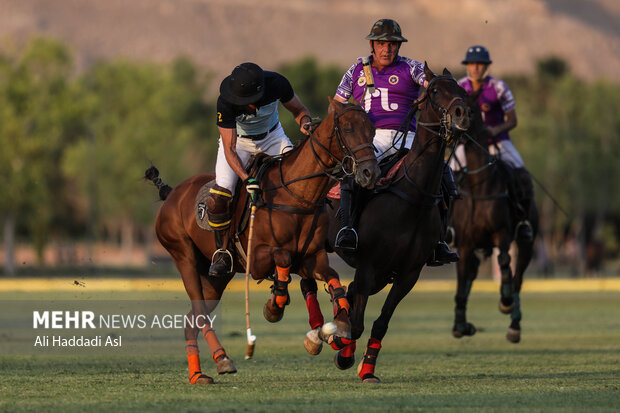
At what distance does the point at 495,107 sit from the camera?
55.4 feet

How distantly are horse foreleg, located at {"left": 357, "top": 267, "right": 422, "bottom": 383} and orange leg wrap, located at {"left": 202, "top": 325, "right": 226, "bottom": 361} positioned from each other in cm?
142

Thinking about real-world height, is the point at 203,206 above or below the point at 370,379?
above

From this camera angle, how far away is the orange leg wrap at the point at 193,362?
11.1 meters

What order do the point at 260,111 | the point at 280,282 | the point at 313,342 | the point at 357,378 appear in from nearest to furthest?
the point at 313,342 → the point at 280,282 → the point at 260,111 → the point at 357,378

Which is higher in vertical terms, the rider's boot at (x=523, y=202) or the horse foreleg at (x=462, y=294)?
the rider's boot at (x=523, y=202)

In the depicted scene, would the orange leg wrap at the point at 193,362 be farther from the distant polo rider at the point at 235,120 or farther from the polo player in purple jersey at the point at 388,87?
the polo player in purple jersey at the point at 388,87

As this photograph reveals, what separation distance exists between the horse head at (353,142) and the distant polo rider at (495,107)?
6.35 metres

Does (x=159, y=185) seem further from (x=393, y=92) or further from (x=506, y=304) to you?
(x=506, y=304)

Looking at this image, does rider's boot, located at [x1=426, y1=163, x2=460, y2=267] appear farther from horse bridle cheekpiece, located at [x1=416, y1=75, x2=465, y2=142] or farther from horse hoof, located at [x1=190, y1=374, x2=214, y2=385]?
horse hoof, located at [x1=190, y1=374, x2=214, y2=385]

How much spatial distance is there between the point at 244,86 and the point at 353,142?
147 centimetres

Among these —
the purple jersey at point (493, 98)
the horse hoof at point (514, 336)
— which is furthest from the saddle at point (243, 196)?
the horse hoof at point (514, 336)

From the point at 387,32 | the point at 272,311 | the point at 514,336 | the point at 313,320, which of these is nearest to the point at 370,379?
the point at 313,320

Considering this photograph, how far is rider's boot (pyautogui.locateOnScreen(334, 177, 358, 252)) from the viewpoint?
1100 centimetres

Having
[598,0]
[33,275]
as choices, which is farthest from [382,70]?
[33,275]
